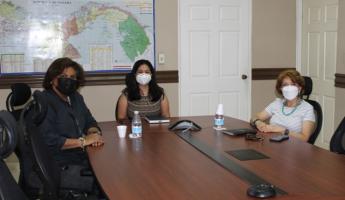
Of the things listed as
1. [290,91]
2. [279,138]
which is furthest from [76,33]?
[279,138]

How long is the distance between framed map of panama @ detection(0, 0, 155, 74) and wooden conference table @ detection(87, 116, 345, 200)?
7.20ft

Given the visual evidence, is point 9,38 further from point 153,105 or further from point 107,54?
point 153,105

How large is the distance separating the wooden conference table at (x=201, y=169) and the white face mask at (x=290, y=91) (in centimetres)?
40

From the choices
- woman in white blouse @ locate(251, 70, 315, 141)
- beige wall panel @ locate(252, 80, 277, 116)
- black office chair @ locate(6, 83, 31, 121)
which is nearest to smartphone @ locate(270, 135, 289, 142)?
woman in white blouse @ locate(251, 70, 315, 141)

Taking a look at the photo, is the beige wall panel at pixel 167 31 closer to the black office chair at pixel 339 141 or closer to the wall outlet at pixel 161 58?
the wall outlet at pixel 161 58

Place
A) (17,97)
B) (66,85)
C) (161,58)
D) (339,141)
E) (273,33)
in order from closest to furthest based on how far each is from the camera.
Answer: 1. (339,141)
2. (66,85)
3. (17,97)
4. (161,58)
5. (273,33)

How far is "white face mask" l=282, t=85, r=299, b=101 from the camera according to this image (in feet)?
10.6

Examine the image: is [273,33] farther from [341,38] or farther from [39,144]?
[39,144]

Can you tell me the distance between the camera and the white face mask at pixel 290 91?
10.6 feet

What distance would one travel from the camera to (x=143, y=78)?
379 cm

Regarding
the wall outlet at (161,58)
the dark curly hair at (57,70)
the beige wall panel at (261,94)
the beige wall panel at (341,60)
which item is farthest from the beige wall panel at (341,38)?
the dark curly hair at (57,70)

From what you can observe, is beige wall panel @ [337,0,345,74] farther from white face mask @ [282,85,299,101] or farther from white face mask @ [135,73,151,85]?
white face mask @ [135,73,151,85]

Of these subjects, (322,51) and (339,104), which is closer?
(339,104)

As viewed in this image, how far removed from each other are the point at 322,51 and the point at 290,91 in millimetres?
2280
